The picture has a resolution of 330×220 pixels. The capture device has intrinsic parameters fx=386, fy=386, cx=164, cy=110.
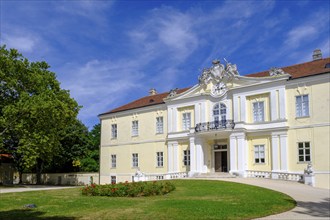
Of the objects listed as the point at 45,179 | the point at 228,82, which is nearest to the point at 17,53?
the point at 228,82

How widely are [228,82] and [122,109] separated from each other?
1309 centimetres

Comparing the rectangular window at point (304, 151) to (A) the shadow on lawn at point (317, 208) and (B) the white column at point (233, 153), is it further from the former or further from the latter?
(A) the shadow on lawn at point (317, 208)

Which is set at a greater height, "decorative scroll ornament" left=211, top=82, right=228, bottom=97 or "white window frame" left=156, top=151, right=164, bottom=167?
"decorative scroll ornament" left=211, top=82, right=228, bottom=97

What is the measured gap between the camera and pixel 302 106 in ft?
93.1

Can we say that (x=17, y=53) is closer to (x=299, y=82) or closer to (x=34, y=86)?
(x=34, y=86)

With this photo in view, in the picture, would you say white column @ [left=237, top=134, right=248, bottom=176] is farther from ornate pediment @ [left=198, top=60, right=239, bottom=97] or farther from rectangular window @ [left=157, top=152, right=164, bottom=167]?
rectangular window @ [left=157, top=152, right=164, bottom=167]

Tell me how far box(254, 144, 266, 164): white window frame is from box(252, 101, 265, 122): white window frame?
2.10 metres

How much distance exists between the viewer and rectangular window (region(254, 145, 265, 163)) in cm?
2977

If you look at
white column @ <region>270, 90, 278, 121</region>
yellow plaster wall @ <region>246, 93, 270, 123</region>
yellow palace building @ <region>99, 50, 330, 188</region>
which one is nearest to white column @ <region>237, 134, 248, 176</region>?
yellow palace building @ <region>99, 50, 330, 188</region>

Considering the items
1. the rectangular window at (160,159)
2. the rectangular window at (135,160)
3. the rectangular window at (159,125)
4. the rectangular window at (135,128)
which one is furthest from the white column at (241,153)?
the rectangular window at (135,128)

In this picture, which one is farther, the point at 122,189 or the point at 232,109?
the point at 232,109

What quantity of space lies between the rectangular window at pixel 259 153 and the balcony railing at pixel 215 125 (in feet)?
8.39

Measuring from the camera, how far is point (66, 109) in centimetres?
3034

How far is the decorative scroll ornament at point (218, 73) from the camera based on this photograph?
3206 centimetres
